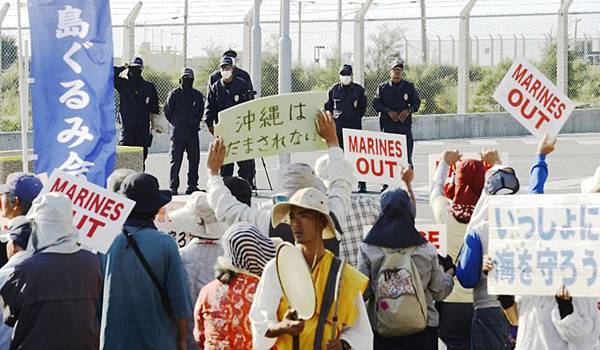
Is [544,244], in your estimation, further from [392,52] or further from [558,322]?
[392,52]

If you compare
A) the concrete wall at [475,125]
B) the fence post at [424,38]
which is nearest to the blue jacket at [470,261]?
the fence post at [424,38]

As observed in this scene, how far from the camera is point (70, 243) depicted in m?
6.71

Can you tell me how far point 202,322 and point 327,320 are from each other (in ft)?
3.32

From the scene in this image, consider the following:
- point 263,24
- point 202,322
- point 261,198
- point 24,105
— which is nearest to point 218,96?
point 261,198

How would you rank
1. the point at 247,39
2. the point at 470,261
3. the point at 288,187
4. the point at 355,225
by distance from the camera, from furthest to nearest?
1. the point at 247,39
2. the point at 355,225
3. the point at 288,187
4. the point at 470,261

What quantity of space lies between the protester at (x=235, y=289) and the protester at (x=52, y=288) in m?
0.65

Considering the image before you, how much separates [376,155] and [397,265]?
114 inches

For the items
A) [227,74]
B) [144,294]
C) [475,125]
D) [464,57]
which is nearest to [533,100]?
[144,294]

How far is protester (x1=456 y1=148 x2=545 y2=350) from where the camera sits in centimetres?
716

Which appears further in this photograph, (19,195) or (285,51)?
(285,51)

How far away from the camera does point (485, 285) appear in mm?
7539

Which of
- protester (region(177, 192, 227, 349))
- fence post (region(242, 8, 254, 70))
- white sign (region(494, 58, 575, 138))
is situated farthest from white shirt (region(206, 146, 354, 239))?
→ fence post (region(242, 8, 254, 70))

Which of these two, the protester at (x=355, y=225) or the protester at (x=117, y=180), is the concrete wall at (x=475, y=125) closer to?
the protester at (x=355, y=225)

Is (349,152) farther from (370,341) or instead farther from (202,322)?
(370,341)
